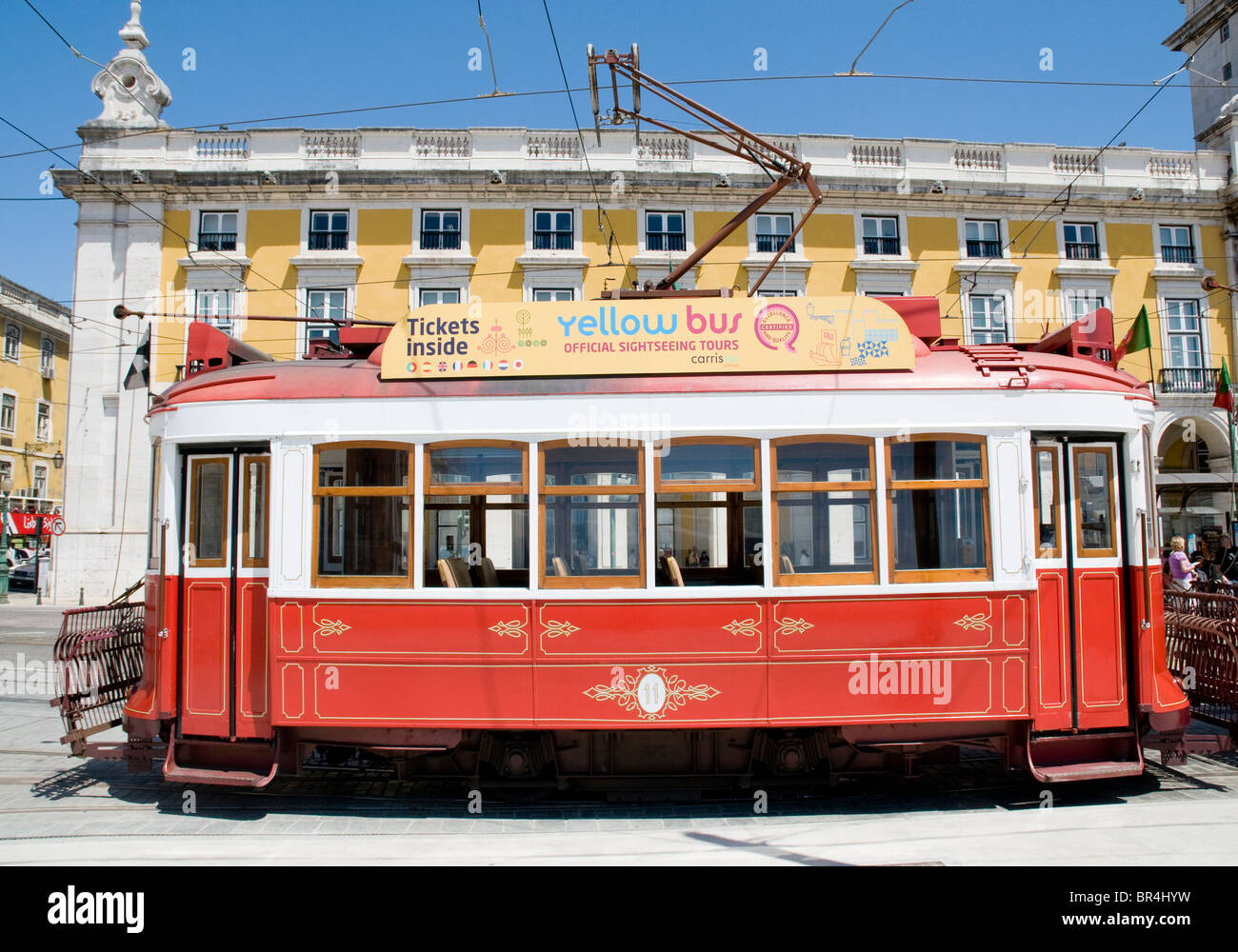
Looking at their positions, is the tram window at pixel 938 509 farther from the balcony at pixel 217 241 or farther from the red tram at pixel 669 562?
the balcony at pixel 217 241

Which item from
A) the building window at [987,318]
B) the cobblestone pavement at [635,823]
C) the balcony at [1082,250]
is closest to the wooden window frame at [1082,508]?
the cobblestone pavement at [635,823]

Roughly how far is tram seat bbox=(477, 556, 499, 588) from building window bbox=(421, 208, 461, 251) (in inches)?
717

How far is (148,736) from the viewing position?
6.14 meters

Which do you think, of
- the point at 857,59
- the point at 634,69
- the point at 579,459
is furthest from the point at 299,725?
the point at 857,59

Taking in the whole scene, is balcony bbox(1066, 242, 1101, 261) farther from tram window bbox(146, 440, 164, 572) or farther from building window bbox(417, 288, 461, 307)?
tram window bbox(146, 440, 164, 572)

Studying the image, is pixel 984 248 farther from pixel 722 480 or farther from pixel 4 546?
pixel 4 546

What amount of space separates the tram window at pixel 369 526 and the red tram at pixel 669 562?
0.07ft

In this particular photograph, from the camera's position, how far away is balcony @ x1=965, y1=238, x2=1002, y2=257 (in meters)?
23.1

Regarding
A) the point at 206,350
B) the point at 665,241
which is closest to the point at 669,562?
the point at 206,350

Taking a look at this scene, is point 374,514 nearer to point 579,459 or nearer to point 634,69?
point 579,459

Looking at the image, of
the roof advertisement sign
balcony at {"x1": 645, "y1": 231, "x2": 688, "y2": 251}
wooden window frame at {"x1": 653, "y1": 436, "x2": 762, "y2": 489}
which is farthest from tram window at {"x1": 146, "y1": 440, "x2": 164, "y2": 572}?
balcony at {"x1": 645, "y1": 231, "x2": 688, "y2": 251}

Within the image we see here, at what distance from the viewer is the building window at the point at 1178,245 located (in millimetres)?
23922

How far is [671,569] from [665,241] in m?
18.4

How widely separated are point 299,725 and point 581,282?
1822 centimetres
